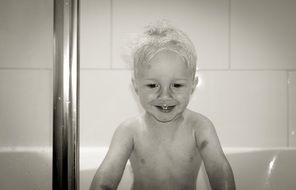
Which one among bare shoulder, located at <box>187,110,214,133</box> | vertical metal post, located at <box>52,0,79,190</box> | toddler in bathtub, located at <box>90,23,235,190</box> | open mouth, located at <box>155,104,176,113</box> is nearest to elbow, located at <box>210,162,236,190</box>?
toddler in bathtub, located at <box>90,23,235,190</box>

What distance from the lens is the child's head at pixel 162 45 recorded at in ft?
3.30

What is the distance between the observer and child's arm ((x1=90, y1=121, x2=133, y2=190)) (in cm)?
99

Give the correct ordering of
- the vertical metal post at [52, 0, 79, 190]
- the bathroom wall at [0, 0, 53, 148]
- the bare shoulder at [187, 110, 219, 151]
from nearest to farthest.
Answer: the vertical metal post at [52, 0, 79, 190] → the bathroom wall at [0, 0, 53, 148] → the bare shoulder at [187, 110, 219, 151]

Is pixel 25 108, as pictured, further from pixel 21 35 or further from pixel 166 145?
pixel 166 145

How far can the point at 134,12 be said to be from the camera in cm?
107

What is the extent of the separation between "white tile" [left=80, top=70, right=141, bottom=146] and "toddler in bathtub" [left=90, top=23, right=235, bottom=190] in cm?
5

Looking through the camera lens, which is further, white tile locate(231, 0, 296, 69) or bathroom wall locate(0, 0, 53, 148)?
white tile locate(231, 0, 296, 69)

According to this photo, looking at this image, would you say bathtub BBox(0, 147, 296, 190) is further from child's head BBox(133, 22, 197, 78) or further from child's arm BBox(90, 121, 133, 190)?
child's head BBox(133, 22, 197, 78)

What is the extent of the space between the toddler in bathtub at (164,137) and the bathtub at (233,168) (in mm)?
32

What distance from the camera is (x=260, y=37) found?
1.08 meters

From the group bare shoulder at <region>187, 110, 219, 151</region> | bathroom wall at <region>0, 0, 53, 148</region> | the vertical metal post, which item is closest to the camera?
the vertical metal post

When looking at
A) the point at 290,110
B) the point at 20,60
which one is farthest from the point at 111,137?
the point at 290,110

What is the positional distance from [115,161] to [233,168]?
37 centimetres

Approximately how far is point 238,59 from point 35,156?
69 cm
